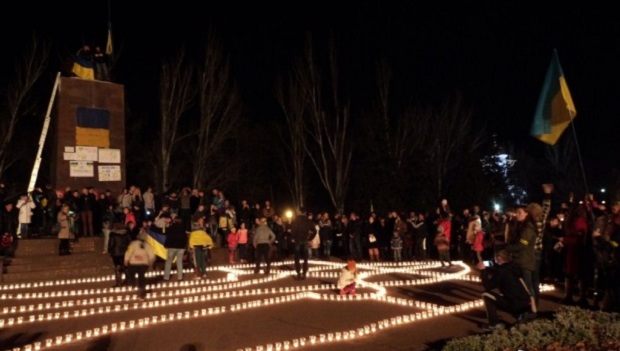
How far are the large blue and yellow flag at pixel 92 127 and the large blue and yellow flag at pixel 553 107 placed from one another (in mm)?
15857

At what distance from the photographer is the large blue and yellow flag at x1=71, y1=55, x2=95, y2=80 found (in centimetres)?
2305

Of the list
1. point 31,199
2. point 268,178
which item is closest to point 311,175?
point 268,178

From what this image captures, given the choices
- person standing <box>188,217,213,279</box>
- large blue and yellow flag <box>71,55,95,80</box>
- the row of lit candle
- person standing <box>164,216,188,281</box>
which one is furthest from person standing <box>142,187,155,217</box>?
person standing <box>164,216,188,281</box>

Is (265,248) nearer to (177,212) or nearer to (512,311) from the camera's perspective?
(177,212)

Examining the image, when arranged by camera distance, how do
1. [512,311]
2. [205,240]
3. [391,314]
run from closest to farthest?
[512,311]
[391,314]
[205,240]

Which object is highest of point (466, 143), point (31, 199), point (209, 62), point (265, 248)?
point (209, 62)

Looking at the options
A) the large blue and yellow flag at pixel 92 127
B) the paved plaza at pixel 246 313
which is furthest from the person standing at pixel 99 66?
the paved plaza at pixel 246 313

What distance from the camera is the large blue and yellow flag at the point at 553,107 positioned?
39.2 ft

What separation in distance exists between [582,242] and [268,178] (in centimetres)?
3862

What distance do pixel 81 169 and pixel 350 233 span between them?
9.95 m

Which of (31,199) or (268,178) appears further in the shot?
(268,178)

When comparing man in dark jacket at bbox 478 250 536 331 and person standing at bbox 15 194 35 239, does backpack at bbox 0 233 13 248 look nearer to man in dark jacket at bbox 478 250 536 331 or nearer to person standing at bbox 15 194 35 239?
person standing at bbox 15 194 35 239

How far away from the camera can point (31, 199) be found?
766 inches

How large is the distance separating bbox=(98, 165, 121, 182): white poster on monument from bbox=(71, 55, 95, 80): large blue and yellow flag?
3482 millimetres
